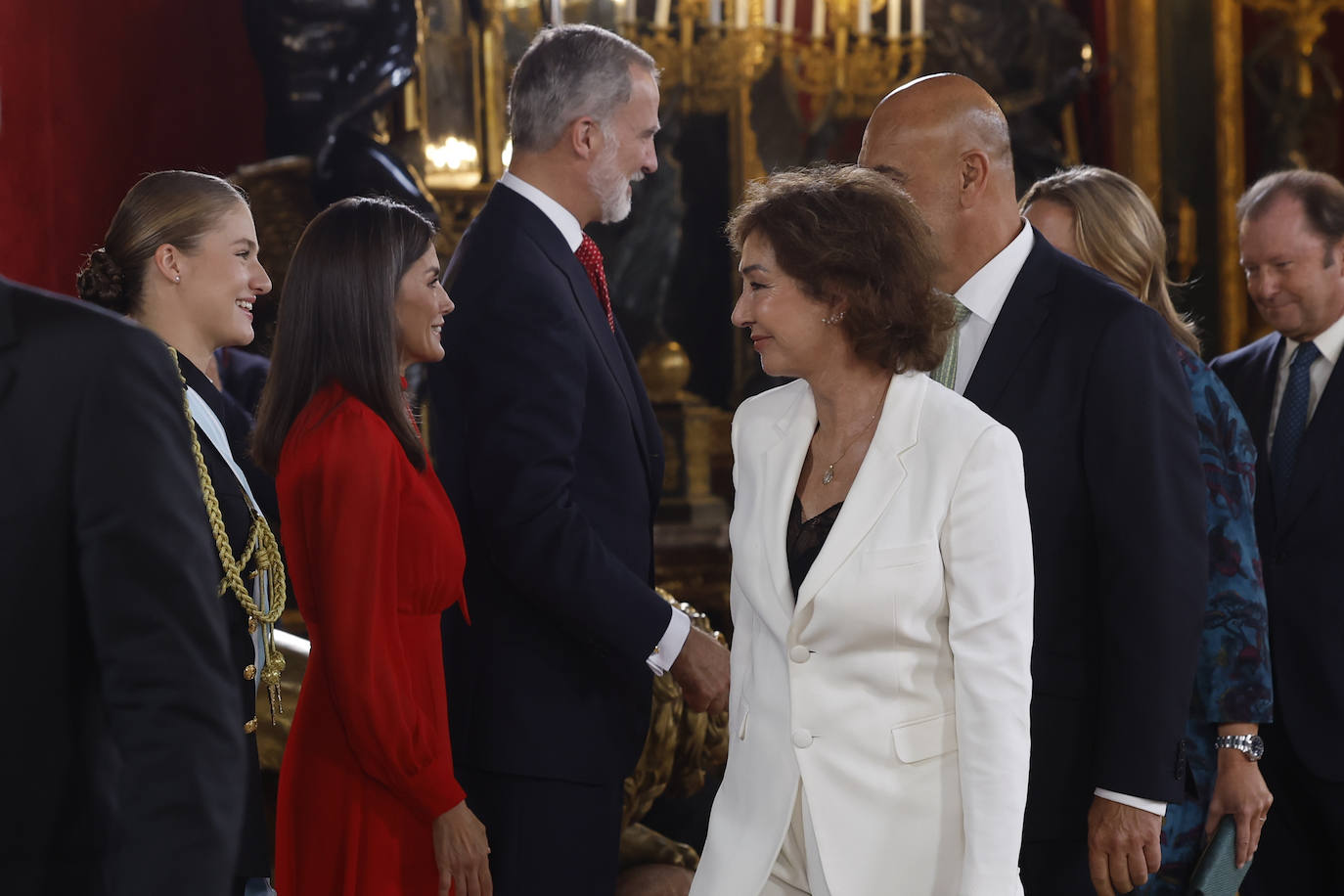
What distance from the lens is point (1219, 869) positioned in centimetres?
250

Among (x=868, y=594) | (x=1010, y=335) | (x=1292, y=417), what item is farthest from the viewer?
(x=1292, y=417)

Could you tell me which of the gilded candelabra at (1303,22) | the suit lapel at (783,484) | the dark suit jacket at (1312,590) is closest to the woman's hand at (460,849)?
the suit lapel at (783,484)

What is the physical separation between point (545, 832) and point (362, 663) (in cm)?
54

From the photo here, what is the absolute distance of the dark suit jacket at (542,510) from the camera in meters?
2.48

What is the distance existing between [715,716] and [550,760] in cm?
83

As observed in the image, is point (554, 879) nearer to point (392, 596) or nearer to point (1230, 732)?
point (392, 596)

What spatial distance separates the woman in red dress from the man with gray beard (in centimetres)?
15

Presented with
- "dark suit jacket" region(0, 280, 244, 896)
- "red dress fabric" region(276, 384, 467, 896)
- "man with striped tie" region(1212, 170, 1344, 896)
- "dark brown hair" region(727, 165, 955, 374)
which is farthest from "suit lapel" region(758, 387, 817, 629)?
"man with striped tie" region(1212, 170, 1344, 896)

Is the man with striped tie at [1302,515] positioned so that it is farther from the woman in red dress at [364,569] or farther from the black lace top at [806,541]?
the woman in red dress at [364,569]

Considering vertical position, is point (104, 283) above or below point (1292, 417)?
above

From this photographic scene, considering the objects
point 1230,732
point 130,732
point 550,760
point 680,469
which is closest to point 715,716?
point 550,760

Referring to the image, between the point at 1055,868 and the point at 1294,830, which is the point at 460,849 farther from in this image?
the point at 1294,830

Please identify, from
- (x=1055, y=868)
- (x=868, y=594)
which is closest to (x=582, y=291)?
(x=868, y=594)

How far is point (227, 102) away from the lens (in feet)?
20.3
